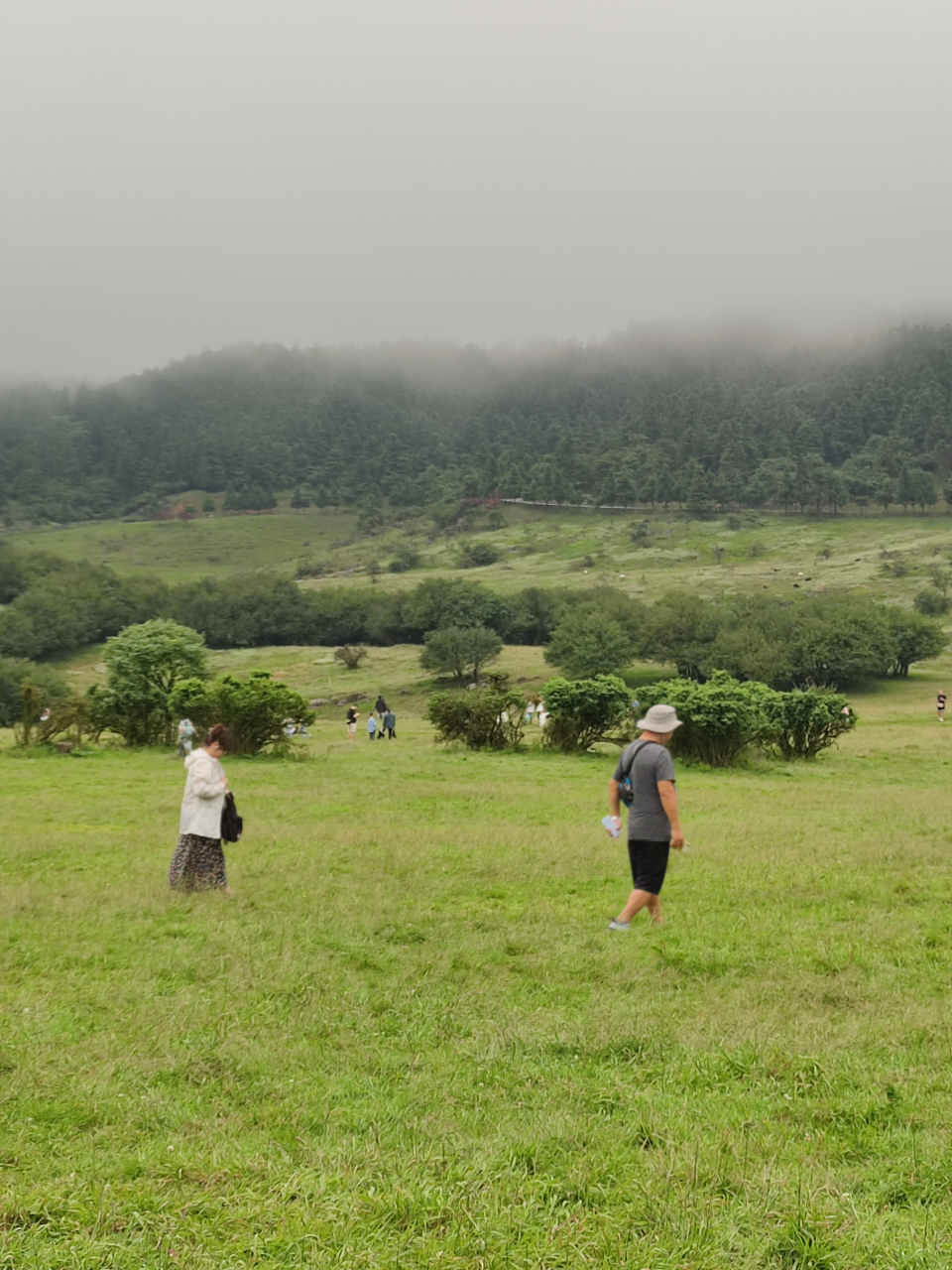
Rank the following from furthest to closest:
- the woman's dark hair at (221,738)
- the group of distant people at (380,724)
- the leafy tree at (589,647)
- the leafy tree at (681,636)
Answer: the leafy tree at (681,636) → the leafy tree at (589,647) → the group of distant people at (380,724) → the woman's dark hair at (221,738)

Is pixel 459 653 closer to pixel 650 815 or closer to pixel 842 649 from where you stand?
pixel 842 649

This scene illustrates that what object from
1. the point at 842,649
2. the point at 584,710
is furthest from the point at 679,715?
the point at 842,649

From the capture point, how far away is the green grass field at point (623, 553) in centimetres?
11788

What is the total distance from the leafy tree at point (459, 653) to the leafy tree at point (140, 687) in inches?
1906

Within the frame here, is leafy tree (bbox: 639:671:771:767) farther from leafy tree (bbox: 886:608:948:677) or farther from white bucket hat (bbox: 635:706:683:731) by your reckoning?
leafy tree (bbox: 886:608:948:677)

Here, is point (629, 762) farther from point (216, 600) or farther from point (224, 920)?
point (216, 600)

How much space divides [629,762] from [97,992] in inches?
192

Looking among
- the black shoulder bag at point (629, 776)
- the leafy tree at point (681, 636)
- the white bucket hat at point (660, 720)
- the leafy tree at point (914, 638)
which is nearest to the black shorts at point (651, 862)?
the black shoulder bag at point (629, 776)

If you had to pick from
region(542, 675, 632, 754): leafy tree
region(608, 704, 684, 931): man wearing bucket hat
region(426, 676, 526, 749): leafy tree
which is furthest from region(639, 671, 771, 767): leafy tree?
region(608, 704, 684, 931): man wearing bucket hat

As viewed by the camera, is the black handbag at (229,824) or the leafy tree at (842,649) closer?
the black handbag at (229,824)

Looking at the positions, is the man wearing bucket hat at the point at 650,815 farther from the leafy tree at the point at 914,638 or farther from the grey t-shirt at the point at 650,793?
the leafy tree at the point at 914,638

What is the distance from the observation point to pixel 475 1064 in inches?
210

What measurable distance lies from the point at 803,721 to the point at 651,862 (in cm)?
2236

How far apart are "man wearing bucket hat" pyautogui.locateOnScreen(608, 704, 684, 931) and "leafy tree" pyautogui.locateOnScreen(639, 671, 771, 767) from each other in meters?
18.1
